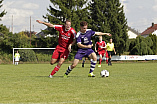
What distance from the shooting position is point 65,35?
11.1 meters

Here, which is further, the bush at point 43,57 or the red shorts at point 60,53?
the bush at point 43,57

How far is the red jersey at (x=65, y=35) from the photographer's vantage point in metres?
11.0

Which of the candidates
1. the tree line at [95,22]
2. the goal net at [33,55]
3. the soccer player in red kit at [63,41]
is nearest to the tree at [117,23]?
the tree line at [95,22]

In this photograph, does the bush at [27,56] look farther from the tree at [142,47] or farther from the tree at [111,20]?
the tree at [142,47]

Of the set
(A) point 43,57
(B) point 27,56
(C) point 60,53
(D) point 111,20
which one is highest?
(D) point 111,20

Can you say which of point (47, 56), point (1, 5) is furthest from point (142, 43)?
point (1, 5)

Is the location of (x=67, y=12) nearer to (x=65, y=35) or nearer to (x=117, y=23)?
(x=117, y=23)

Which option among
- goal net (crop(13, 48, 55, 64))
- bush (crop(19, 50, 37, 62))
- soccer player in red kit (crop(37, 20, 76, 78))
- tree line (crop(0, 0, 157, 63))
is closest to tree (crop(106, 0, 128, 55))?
tree line (crop(0, 0, 157, 63))

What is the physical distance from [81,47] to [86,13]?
32545mm

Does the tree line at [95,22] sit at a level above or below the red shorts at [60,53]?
above

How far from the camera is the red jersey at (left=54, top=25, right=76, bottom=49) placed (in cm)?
1103

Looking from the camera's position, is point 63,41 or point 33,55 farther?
point 33,55

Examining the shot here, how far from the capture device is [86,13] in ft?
141

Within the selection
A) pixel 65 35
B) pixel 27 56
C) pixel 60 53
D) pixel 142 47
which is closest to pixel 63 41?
pixel 65 35
